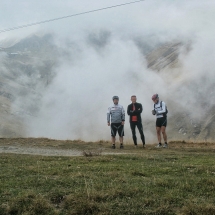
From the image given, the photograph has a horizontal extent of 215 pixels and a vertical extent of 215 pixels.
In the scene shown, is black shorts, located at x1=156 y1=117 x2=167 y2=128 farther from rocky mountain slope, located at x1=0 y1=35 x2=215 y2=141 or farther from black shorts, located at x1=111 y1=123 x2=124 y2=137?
rocky mountain slope, located at x1=0 y1=35 x2=215 y2=141

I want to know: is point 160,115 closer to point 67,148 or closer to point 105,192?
point 67,148

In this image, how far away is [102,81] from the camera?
151 metres

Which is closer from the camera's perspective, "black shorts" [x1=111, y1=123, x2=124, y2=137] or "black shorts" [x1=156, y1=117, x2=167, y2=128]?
"black shorts" [x1=156, y1=117, x2=167, y2=128]

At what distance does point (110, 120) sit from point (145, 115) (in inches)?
3817

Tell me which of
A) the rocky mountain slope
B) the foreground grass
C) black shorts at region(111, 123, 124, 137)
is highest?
the rocky mountain slope

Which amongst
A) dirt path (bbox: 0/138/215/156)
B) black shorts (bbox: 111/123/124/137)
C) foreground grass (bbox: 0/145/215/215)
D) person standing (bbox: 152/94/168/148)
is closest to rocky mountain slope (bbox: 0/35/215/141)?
person standing (bbox: 152/94/168/148)

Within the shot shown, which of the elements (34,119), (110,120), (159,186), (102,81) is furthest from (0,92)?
(159,186)

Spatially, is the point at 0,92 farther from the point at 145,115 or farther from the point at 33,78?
the point at 145,115

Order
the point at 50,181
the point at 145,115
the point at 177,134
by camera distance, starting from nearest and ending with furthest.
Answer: the point at 50,181, the point at 177,134, the point at 145,115

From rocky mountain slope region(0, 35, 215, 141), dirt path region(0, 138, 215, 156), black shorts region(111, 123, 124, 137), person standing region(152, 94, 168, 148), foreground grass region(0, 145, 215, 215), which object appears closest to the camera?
foreground grass region(0, 145, 215, 215)

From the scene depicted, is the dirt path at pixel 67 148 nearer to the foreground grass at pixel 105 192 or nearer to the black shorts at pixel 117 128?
the black shorts at pixel 117 128

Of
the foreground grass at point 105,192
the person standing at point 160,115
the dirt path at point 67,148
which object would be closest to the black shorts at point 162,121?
the person standing at point 160,115

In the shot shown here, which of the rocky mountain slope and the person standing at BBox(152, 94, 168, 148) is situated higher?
the rocky mountain slope

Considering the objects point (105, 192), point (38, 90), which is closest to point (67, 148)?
point (105, 192)
